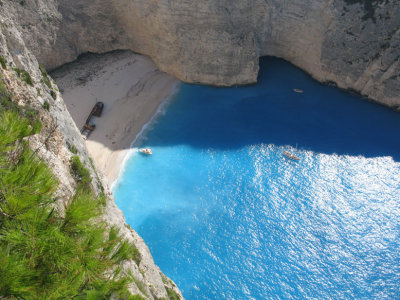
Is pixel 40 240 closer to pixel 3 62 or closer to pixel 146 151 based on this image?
pixel 3 62

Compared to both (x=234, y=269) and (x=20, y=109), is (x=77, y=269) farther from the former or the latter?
(x=234, y=269)

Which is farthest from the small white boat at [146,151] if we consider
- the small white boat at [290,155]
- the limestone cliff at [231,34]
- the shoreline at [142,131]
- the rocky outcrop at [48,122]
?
the rocky outcrop at [48,122]

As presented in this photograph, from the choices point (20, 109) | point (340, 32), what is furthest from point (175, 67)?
point (20, 109)

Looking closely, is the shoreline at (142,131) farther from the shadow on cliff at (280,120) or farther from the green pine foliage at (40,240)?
the green pine foliage at (40,240)

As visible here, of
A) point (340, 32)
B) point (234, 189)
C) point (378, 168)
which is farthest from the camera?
point (340, 32)

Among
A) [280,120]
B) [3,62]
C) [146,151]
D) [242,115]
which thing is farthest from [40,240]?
[280,120]

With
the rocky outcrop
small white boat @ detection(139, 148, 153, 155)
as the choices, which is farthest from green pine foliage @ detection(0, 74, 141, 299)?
small white boat @ detection(139, 148, 153, 155)
